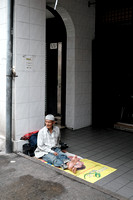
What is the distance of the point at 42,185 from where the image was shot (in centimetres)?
469

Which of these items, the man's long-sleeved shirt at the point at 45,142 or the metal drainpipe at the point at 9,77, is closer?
the man's long-sleeved shirt at the point at 45,142

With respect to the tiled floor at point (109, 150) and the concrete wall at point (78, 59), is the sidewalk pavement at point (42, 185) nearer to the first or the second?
the tiled floor at point (109, 150)

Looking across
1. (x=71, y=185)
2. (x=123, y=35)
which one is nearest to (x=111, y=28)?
(x=123, y=35)

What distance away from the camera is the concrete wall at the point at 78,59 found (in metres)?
8.62

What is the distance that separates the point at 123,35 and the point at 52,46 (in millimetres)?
2807

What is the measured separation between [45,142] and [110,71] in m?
4.18

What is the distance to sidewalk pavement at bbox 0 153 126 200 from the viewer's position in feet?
14.1

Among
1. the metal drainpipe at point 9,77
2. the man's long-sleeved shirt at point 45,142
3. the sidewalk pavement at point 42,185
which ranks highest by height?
the metal drainpipe at point 9,77

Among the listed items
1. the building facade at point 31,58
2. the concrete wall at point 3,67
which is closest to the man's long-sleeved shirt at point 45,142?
the building facade at point 31,58

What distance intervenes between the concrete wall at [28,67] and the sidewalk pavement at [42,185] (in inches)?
45.5

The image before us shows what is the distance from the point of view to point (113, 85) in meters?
9.15

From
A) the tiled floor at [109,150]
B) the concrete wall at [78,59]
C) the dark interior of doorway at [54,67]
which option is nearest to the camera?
the tiled floor at [109,150]

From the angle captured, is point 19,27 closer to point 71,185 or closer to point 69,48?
point 69,48

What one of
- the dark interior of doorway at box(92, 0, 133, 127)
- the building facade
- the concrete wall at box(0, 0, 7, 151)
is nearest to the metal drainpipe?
the building facade
